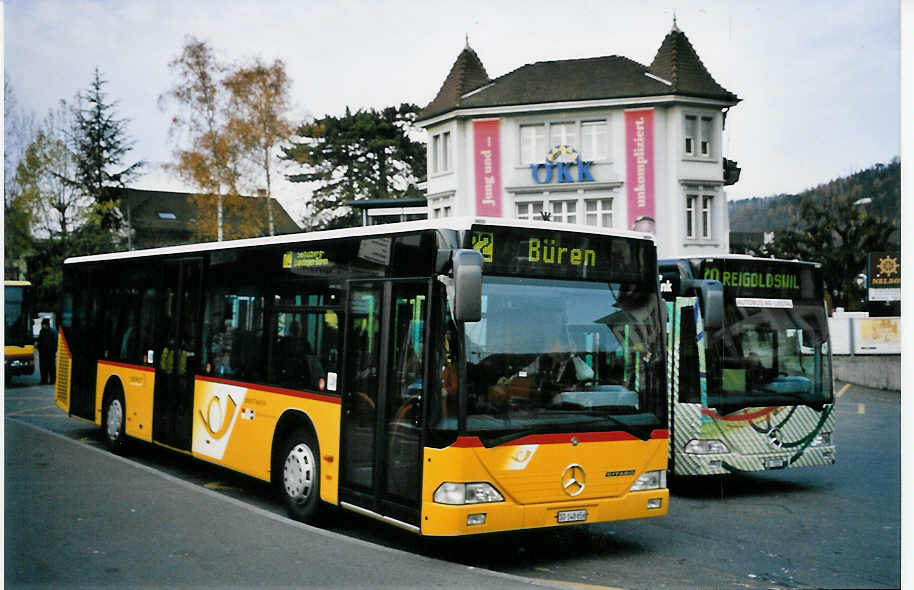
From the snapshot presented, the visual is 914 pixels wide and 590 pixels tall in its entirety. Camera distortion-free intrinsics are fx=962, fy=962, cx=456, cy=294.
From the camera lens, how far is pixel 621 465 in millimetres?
7633

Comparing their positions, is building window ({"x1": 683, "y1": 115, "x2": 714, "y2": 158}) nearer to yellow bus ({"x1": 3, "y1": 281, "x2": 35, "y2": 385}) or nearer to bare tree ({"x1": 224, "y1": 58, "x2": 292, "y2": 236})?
bare tree ({"x1": 224, "y1": 58, "x2": 292, "y2": 236})

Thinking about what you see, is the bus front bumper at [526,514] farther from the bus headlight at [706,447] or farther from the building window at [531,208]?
the building window at [531,208]

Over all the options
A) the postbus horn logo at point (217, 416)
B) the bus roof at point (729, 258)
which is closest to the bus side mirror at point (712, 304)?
the bus roof at point (729, 258)

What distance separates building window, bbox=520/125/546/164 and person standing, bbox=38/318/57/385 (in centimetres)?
1483

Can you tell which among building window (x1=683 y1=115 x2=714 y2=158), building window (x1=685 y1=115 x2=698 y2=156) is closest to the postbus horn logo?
building window (x1=683 y1=115 x2=714 y2=158)

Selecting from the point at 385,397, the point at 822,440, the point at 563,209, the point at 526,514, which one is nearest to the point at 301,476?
the point at 385,397

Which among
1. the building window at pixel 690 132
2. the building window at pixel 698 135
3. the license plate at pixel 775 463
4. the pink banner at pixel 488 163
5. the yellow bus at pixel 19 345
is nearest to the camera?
the license plate at pixel 775 463

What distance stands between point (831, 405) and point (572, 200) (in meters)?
20.8

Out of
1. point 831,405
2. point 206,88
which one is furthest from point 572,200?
point 831,405

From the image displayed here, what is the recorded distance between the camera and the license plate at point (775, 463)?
10.7 metres

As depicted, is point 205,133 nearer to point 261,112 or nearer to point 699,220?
point 261,112

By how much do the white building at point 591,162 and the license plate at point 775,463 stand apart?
1369 centimetres

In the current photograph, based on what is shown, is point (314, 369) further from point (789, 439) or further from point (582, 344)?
point (789, 439)

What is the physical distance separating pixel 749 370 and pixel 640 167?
71.3 ft
